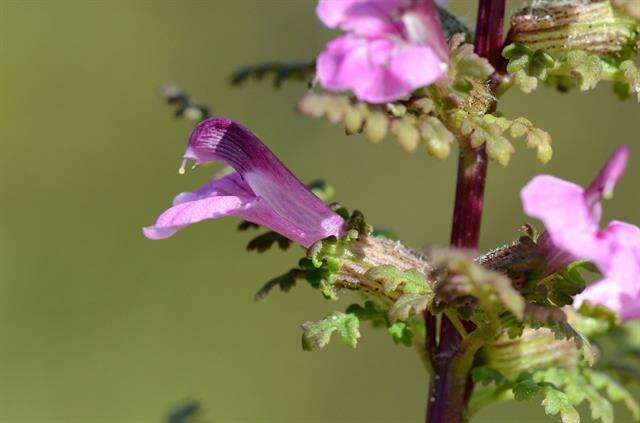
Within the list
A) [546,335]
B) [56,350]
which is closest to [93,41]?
[56,350]

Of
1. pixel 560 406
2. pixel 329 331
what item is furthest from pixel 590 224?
pixel 329 331

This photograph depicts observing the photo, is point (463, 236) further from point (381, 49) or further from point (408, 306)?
point (381, 49)

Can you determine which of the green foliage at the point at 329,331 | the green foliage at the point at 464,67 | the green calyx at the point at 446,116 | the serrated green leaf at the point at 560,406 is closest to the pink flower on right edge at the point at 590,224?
the green calyx at the point at 446,116

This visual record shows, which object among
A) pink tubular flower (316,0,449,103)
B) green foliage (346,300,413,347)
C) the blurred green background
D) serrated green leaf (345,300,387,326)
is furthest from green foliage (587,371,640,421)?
the blurred green background

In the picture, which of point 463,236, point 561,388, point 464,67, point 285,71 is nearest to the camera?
point 464,67

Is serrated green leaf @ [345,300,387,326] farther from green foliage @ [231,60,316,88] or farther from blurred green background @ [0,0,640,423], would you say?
blurred green background @ [0,0,640,423]

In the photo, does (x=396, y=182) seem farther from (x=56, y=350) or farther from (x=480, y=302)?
(x=480, y=302)

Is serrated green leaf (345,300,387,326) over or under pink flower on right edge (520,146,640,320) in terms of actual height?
under
